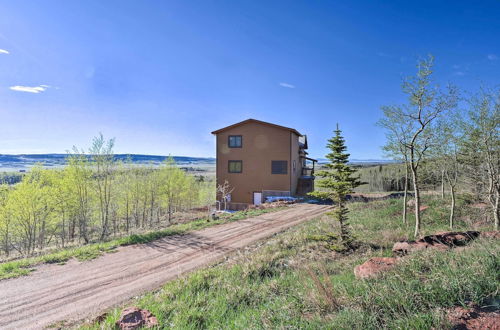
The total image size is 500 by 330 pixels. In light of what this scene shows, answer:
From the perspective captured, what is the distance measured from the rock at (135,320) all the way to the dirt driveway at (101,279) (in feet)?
5.25

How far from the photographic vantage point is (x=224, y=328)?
13.3ft

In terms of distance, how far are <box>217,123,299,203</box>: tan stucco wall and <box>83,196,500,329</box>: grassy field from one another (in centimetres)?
1963

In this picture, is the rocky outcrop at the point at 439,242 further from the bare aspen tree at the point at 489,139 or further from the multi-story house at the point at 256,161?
the multi-story house at the point at 256,161

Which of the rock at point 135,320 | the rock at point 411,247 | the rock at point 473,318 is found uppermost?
the rock at point 473,318

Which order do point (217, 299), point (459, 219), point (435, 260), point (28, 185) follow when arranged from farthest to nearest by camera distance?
point (28, 185) → point (459, 219) → point (217, 299) → point (435, 260)

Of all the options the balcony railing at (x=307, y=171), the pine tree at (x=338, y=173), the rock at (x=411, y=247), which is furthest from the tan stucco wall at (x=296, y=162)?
the rock at (x=411, y=247)

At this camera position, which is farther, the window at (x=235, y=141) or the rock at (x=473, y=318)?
the window at (x=235, y=141)

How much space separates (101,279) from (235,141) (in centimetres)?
2282

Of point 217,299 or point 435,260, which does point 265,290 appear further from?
point 435,260

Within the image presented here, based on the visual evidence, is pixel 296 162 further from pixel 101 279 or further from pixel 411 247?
pixel 101 279

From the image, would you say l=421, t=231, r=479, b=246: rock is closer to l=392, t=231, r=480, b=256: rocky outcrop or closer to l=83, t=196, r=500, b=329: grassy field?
l=392, t=231, r=480, b=256: rocky outcrop

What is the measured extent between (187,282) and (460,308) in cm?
555

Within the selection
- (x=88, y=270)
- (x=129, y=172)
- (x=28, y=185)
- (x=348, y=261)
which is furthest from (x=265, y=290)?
(x=129, y=172)

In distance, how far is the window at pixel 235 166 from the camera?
94.2ft
